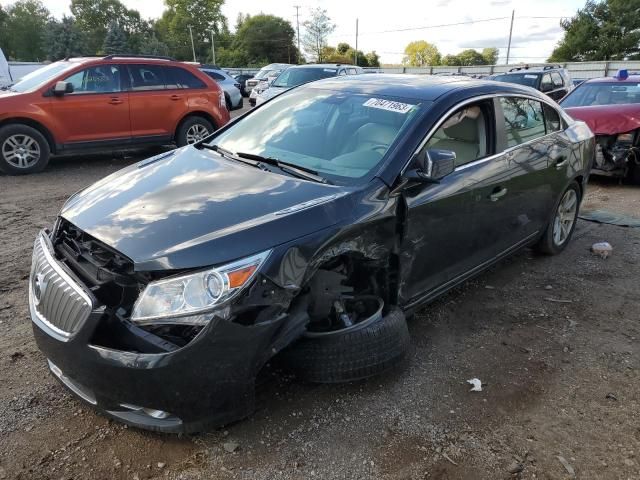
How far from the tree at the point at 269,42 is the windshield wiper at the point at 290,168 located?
8637cm

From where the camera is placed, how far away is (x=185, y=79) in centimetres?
905

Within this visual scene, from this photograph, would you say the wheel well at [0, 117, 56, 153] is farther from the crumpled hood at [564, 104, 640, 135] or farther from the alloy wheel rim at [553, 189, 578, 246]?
the crumpled hood at [564, 104, 640, 135]

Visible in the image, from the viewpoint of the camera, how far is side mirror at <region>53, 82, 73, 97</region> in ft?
25.1

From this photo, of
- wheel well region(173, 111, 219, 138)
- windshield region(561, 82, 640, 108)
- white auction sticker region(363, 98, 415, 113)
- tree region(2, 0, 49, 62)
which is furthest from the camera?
tree region(2, 0, 49, 62)

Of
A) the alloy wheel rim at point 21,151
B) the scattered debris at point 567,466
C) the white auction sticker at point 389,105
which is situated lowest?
the scattered debris at point 567,466

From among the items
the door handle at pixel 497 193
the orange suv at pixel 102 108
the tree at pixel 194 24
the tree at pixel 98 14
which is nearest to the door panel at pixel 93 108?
the orange suv at pixel 102 108

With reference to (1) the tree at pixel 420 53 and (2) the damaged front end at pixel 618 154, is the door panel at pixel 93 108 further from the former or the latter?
(1) the tree at pixel 420 53

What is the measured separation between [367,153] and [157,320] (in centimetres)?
161

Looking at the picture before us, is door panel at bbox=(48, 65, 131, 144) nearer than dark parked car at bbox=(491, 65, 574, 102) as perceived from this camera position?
Yes

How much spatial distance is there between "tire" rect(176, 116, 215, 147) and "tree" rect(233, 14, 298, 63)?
79973mm

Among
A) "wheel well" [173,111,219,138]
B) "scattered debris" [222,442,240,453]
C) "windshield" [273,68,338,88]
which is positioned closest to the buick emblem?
"scattered debris" [222,442,240,453]

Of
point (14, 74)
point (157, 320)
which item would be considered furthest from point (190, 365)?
point (14, 74)

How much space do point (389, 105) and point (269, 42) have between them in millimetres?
90383

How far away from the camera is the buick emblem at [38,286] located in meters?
2.52
